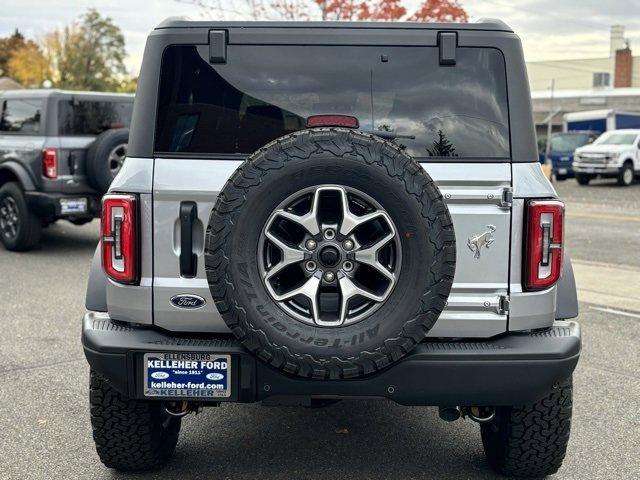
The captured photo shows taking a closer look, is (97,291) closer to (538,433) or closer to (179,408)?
(179,408)

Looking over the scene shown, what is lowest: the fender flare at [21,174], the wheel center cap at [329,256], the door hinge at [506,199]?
the fender flare at [21,174]

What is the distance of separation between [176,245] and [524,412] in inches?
65.6

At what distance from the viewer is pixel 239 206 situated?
3105mm

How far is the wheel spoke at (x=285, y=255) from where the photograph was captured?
10.3ft

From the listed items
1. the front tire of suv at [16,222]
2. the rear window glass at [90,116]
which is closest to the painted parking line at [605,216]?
the rear window glass at [90,116]

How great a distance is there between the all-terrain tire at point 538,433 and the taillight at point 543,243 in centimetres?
54

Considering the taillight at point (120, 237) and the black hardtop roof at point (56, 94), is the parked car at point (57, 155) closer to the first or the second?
the black hardtop roof at point (56, 94)

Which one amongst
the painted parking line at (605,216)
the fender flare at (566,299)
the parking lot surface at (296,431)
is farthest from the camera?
the painted parking line at (605,216)

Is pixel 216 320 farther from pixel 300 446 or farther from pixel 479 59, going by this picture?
pixel 479 59

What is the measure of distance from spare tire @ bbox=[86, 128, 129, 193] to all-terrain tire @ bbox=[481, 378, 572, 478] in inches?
290

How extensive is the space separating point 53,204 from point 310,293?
797 cm

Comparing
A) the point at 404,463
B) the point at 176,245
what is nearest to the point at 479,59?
the point at 176,245

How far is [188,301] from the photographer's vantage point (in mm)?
3447

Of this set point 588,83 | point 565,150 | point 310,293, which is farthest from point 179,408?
point 588,83
